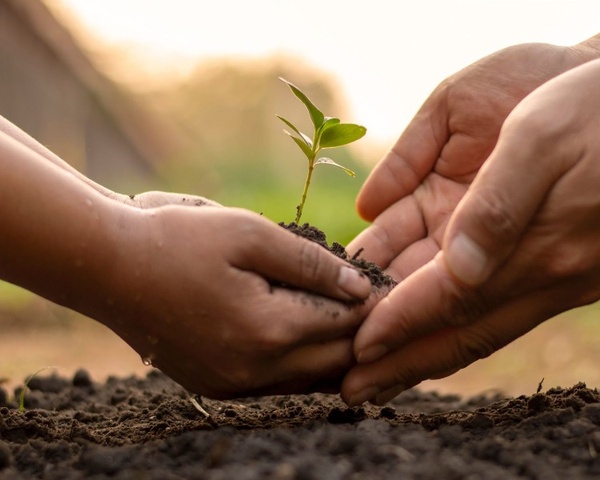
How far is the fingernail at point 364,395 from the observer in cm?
163

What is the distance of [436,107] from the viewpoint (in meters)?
2.38

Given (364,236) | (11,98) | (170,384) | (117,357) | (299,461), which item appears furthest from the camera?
(11,98)

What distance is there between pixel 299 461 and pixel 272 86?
1686cm

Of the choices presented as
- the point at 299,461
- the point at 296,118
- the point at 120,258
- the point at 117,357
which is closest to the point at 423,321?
the point at 299,461

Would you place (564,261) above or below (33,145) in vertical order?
below

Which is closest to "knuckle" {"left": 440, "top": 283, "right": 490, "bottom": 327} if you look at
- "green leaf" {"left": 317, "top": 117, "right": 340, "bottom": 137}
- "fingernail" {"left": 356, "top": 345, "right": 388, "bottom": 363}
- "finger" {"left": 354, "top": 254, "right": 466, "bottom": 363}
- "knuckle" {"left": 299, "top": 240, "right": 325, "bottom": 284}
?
"finger" {"left": 354, "top": 254, "right": 466, "bottom": 363}

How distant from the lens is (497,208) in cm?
→ 134

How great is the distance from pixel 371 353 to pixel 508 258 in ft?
1.19

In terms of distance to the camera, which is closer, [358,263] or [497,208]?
[497,208]

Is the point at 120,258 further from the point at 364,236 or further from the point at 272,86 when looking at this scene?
the point at 272,86

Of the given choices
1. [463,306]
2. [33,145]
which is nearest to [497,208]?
[463,306]

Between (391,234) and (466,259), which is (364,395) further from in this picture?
(391,234)

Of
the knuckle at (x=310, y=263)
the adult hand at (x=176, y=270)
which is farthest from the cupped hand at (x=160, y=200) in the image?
the knuckle at (x=310, y=263)

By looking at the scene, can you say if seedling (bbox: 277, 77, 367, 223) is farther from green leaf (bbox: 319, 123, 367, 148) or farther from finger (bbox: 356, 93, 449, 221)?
finger (bbox: 356, 93, 449, 221)
